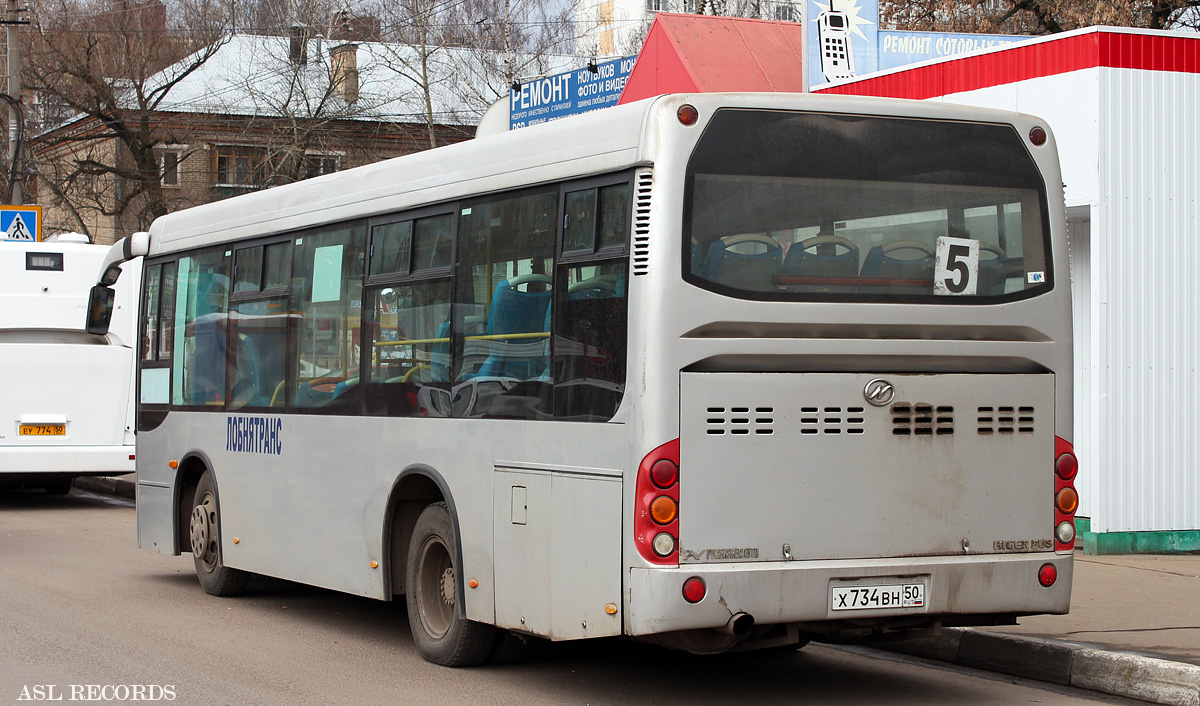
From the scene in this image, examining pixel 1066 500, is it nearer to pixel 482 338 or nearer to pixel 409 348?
→ pixel 482 338

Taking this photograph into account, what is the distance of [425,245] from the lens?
8.20m

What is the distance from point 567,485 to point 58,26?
120 ft

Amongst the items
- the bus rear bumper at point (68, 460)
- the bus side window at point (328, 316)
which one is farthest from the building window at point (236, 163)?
the bus side window at point (328, 316)

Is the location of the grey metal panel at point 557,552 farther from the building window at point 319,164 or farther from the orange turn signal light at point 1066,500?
the building window at point 319,164

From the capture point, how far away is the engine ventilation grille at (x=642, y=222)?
644 centimetres

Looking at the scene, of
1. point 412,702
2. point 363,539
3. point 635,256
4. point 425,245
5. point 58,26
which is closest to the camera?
point 635,256

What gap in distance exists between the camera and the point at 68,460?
18422 millimetres

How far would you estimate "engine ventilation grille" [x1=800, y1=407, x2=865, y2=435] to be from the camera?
6629 millimetres

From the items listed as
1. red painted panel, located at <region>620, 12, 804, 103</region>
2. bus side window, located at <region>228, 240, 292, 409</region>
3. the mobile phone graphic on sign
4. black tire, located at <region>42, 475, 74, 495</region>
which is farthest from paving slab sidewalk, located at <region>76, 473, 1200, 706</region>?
black tire, located at <region>42, 475, 74, 495</region>

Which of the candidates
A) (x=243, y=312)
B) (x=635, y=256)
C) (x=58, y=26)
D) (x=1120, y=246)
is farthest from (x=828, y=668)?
(x=58, y=26)

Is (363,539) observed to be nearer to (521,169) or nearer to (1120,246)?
(521,169)

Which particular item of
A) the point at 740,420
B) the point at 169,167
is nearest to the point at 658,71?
the point at 740,420

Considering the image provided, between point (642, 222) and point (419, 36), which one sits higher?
point (419, 36)

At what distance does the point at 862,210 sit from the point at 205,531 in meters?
6.32
